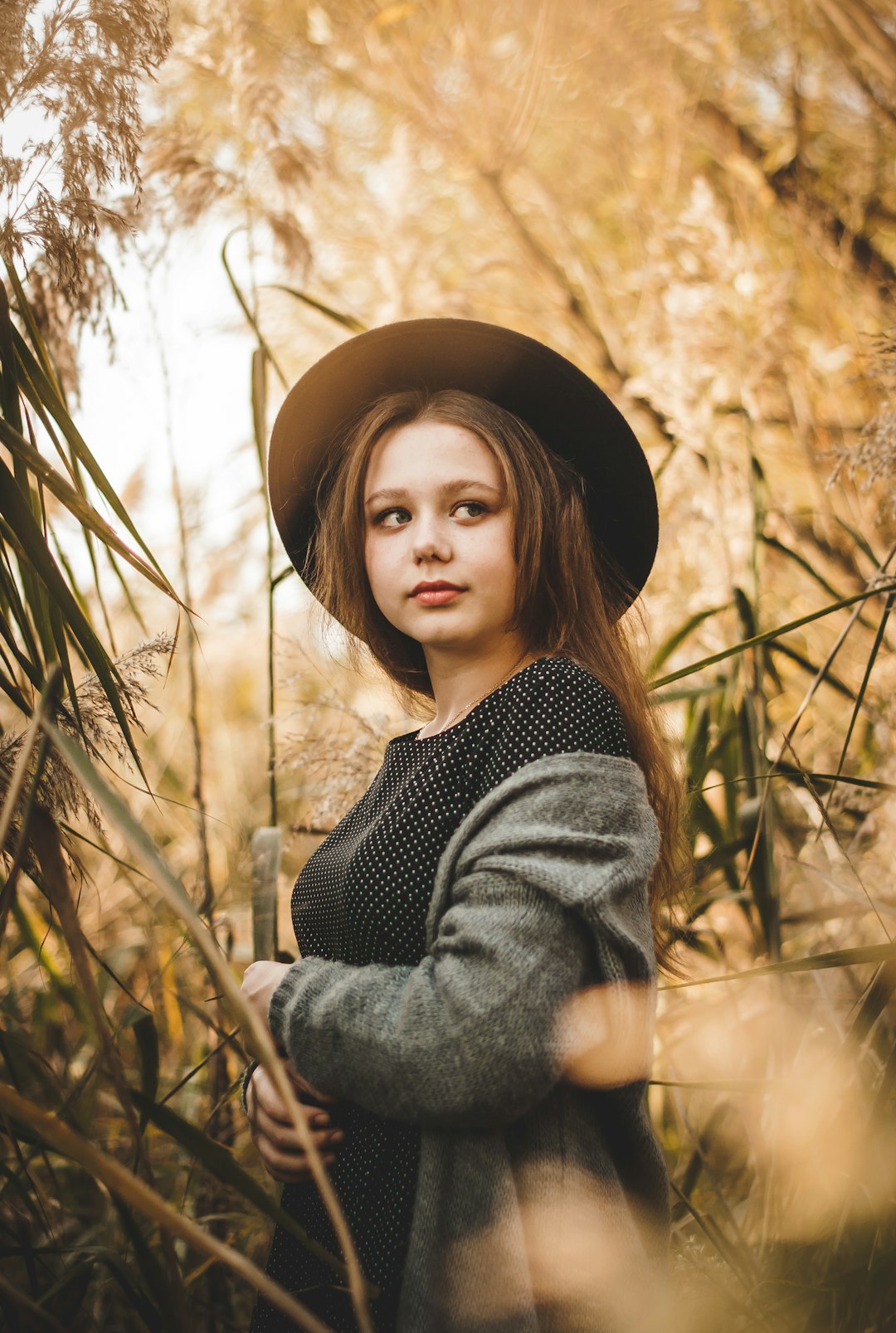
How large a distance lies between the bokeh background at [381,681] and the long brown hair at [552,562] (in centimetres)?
10

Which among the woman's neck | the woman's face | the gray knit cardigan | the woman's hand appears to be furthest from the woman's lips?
the woman's hand

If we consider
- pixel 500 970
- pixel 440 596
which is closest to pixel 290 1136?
pixel 500 970

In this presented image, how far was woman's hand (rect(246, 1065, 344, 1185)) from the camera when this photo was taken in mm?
896

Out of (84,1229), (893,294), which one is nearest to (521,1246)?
(84,1229)

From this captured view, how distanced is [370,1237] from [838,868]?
42.1 inches

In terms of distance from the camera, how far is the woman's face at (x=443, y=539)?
1035mm

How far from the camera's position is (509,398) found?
119 cm

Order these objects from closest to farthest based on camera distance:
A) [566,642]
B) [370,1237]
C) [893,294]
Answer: [370,1237], [566,642], [893,294]

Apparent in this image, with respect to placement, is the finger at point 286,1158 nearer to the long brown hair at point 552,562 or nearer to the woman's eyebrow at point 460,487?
the long brown hair at point 552,562

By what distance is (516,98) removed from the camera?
8.34ft

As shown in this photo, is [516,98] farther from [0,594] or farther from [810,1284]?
[810,1284]

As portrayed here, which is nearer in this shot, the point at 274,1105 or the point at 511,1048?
the point at 511,1048

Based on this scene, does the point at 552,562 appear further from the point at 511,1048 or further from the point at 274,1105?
the point at 274,1105

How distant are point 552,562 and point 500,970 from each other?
56cm
